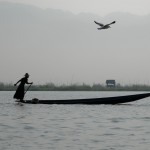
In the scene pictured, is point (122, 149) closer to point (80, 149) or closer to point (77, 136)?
point (80, 149)

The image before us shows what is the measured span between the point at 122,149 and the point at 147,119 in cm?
959

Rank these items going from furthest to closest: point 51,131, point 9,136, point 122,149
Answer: point 51,131
point 9,136
point 122,149

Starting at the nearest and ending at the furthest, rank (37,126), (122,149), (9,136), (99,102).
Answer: (122,149) → (9,136) → (37,126) → (99,102)

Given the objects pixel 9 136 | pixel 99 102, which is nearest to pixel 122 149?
pixel 9 136

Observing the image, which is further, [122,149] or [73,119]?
[73,119]

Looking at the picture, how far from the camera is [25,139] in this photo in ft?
45.5

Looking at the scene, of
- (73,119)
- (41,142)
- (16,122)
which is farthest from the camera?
(73,119)

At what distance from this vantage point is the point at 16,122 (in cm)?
1958

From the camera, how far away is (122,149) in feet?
40.0

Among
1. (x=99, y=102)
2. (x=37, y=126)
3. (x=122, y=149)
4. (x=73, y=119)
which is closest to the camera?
(x=122, y=149)

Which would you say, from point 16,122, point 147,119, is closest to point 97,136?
point 16,122

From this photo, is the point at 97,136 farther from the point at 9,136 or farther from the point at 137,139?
the point at 9,136

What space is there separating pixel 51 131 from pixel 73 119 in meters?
5.33

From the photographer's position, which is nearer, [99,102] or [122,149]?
A: [122,149]
